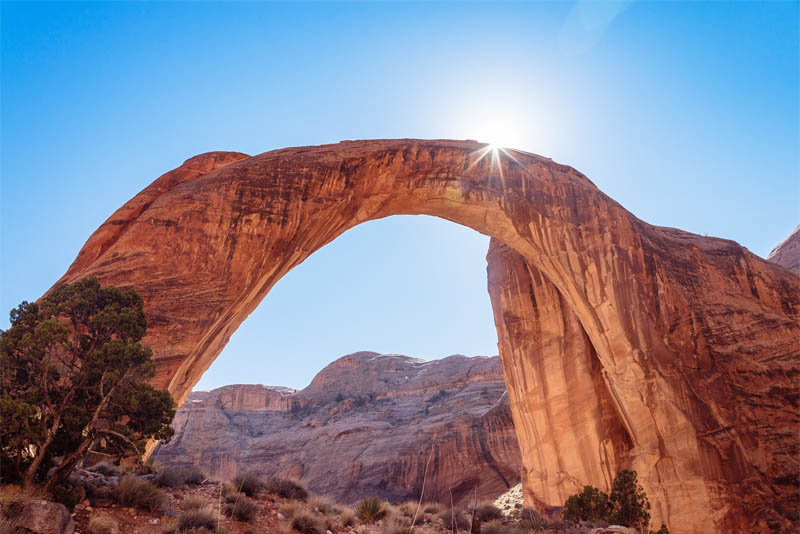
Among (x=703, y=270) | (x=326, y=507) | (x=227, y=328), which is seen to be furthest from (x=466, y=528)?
(x=703, y=270)

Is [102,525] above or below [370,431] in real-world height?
below

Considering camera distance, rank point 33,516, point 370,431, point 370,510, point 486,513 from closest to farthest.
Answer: point 33,516 < point 370,510 < point 486,513 < point 370,431

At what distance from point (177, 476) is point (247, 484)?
1391 millimetres

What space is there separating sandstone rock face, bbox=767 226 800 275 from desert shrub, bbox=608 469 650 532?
751 inches

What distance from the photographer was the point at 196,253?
1212cm

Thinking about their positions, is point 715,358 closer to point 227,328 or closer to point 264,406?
point 227,328

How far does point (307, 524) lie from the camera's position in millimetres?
8531

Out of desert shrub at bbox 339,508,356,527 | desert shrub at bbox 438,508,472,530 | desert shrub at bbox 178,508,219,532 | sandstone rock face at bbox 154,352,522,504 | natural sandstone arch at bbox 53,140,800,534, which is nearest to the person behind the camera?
desert shrub at bbox 178,508,219,532

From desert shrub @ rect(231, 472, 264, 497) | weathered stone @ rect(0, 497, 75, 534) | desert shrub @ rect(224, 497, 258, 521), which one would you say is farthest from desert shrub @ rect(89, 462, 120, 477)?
weathered stone @ rect(0, 497, 75, 534)

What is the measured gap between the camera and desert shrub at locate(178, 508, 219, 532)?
7259 millimetres

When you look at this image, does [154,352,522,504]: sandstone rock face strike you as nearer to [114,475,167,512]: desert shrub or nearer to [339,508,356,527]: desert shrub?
[339,508,356,527]: desert shrub

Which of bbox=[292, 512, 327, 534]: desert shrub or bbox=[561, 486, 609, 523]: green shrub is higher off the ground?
bbox=[292, 512, 327, 534]: desert shrub

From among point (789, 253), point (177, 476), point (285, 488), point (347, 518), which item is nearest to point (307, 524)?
point (347, 518)

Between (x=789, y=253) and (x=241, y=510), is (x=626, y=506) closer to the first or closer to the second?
(x=241, y=510)
